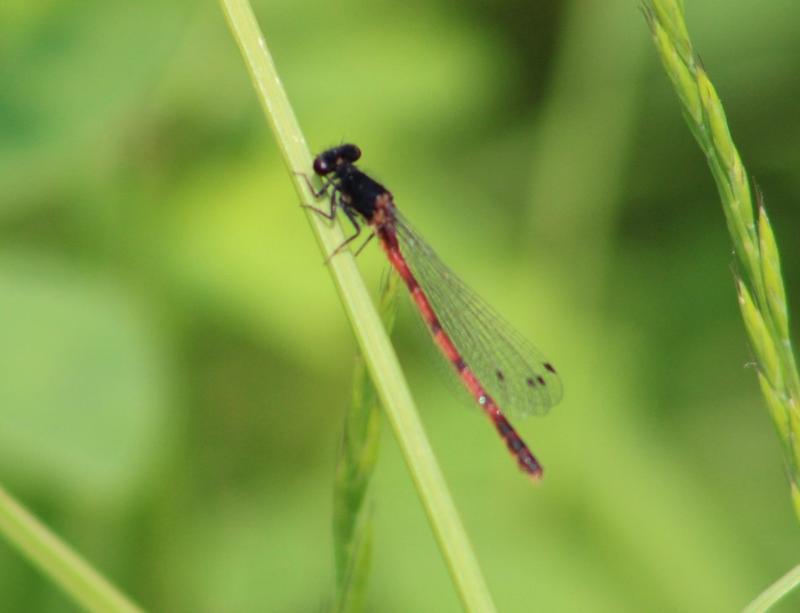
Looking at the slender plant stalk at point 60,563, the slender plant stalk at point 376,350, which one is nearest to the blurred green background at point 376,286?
the slender plant stalk at point 60,563

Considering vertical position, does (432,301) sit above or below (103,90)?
below

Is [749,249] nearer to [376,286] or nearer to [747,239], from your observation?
[747,239]

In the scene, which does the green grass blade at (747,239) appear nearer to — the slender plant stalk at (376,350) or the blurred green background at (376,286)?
the slender plant stalk at (376,350)

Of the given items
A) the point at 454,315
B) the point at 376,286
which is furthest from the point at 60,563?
the point at 376,286

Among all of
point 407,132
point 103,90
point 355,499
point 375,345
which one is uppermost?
point 103,90

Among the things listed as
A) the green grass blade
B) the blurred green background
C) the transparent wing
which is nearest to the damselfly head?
the transparent wing

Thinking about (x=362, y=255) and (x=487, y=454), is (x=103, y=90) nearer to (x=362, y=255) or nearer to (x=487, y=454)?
(x=362, y=255)

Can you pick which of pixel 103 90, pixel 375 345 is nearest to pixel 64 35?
pixel 103 90
